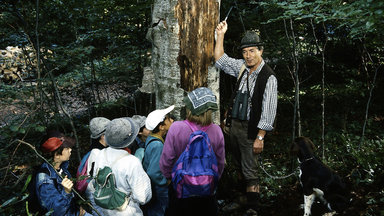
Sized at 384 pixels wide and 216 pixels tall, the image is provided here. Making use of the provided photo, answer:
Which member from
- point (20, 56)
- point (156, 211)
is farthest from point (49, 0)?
point (156, 211)

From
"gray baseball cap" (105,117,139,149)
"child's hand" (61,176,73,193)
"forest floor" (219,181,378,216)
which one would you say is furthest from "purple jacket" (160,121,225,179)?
"forest floor" (219,181,378,216)

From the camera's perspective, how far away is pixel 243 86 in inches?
140

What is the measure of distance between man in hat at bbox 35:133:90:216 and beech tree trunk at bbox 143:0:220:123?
1.32m

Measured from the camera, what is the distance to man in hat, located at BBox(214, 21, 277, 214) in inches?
129

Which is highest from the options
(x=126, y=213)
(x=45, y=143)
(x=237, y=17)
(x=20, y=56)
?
(x=237, y=17)

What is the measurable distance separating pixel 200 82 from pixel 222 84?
3.96 meters

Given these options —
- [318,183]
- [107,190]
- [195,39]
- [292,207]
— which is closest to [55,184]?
[107,190]

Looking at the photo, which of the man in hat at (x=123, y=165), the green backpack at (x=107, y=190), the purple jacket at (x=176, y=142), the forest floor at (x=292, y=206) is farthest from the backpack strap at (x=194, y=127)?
the forest floor at (x=292, y=206)

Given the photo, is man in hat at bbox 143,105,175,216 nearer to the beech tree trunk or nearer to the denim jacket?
the beech tree trunk

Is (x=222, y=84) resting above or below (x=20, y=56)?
below

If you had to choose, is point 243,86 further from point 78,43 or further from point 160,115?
point 78,43

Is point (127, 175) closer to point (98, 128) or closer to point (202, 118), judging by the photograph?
point (202, 118)

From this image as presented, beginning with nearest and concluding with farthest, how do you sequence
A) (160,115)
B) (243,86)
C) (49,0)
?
(160,115) < (243,86) < (49,0)

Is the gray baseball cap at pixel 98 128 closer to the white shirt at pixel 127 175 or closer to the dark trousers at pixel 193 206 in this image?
the white shirt at pixel 127 175
